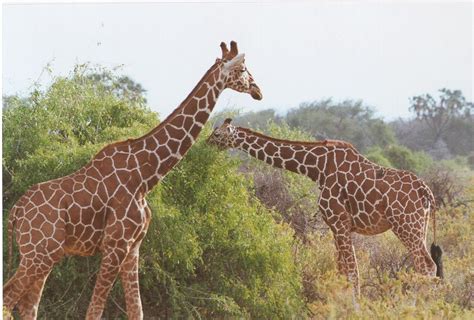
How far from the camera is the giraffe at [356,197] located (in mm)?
7453

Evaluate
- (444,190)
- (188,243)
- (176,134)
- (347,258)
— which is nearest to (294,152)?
(347,258)

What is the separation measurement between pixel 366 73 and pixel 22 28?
1479 cm

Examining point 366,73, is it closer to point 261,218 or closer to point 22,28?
point 22,28

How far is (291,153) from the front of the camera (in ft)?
25.0

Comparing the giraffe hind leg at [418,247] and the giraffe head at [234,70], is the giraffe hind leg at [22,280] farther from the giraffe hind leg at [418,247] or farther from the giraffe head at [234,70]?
the giraffe hind leg at [418,247]

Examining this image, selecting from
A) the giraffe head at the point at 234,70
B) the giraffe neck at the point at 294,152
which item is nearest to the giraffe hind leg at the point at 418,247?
the giraffe neck at the point at 294,152

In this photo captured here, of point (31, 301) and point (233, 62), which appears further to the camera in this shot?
point (233, 62)

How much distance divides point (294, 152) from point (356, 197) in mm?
568

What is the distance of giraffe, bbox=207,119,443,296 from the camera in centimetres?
745

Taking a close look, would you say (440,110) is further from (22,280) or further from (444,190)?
(22,280)

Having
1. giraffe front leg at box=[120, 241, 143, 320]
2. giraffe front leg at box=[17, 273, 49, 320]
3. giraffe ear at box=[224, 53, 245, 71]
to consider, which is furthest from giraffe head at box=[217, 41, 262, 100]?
giraffe front leg at box=[17, 273, 49, 320]

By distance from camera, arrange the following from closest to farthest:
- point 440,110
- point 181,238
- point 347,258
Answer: point 181,238 < point 347,258 < point 440,110

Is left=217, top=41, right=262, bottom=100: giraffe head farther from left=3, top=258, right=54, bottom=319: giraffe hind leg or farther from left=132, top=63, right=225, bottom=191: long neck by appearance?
left=3, top=258, right=54, bottom=319: giraffe hind leg

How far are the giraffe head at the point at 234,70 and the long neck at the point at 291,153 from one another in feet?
3.10
